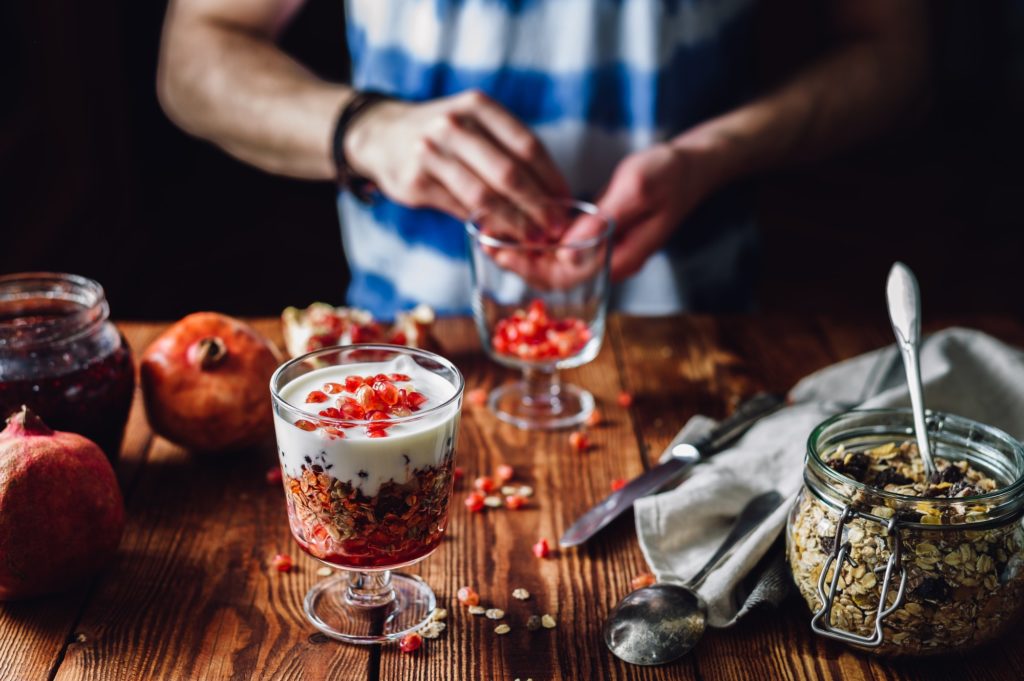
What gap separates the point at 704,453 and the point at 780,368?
34cm

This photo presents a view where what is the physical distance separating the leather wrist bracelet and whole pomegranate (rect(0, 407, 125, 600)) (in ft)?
2.61

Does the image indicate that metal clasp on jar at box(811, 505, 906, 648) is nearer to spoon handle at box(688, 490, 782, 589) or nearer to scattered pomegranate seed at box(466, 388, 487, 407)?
spoon handle at box(688, 490, 782, 589)

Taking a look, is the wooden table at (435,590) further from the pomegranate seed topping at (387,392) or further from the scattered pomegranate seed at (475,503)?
the pomegranate seed topping at (387,392)

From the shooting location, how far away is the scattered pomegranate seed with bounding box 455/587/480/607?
3.28 feet

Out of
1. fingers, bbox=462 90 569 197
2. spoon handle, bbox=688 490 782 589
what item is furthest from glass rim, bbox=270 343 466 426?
fingers, bbox=462 90 569 197

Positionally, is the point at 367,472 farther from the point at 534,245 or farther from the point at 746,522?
the point at 534,245

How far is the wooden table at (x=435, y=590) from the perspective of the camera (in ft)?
3.00

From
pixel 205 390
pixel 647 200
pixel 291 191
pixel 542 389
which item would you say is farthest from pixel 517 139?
pixel 291 191

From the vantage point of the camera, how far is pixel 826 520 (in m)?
0.92

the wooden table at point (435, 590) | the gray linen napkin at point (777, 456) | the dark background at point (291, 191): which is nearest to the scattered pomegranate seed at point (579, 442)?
the wooden table at point (435, 590)

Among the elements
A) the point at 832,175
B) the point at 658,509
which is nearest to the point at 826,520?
the point at 658,509

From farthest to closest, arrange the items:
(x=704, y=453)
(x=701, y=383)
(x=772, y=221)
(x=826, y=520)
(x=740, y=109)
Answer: (x=772, y=221) < (x=740, y=109) < (x=701, y=383) < (x=704, y=453) < (x=826, y=520)

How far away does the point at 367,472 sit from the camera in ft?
2.89

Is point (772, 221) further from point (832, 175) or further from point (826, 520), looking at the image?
point (826, 520)
